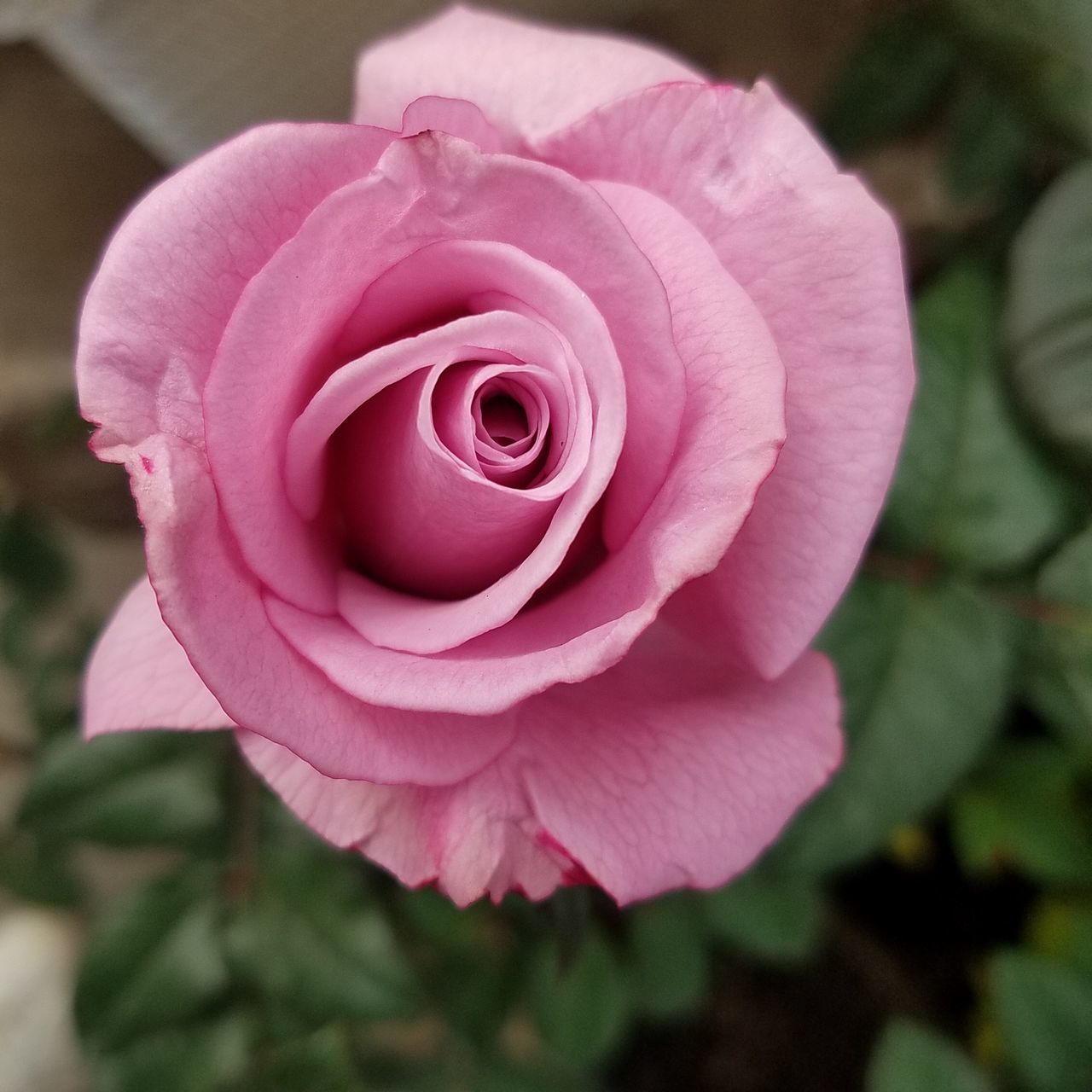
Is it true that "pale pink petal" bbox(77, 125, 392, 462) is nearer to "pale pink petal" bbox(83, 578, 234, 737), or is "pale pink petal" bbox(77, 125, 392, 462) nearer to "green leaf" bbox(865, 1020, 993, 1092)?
"pale pink petal" bbox(83, 578, 234, 737)

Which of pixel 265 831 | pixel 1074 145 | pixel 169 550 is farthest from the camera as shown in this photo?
pixel 265 831

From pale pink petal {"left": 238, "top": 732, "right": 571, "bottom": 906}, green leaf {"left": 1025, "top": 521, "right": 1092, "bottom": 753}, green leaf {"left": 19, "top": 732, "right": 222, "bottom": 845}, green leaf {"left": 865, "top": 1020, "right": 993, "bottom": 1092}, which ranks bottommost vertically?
green leaf {"left": 865, "top": 1020, "right": 993, "bottom": 1092}

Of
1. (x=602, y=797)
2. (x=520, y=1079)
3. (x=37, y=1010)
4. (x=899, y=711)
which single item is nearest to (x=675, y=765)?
(x=602, y=797)

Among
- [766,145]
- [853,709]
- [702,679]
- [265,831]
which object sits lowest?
[265,831]

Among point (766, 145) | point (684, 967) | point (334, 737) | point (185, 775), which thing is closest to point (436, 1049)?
point (684, 967)

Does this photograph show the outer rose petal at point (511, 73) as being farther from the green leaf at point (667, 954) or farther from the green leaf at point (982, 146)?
the green leaf at point (667, 954)

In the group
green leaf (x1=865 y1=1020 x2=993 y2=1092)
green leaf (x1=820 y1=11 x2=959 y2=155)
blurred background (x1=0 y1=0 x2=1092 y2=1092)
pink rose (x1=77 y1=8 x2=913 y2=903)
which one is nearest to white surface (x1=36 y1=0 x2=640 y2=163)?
blurred background (x1=0 y1=0 x2=1092 y2=1092)

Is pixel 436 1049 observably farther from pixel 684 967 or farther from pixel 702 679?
pixel 702 679

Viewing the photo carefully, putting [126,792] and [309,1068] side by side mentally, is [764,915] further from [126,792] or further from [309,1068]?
[126,792]
